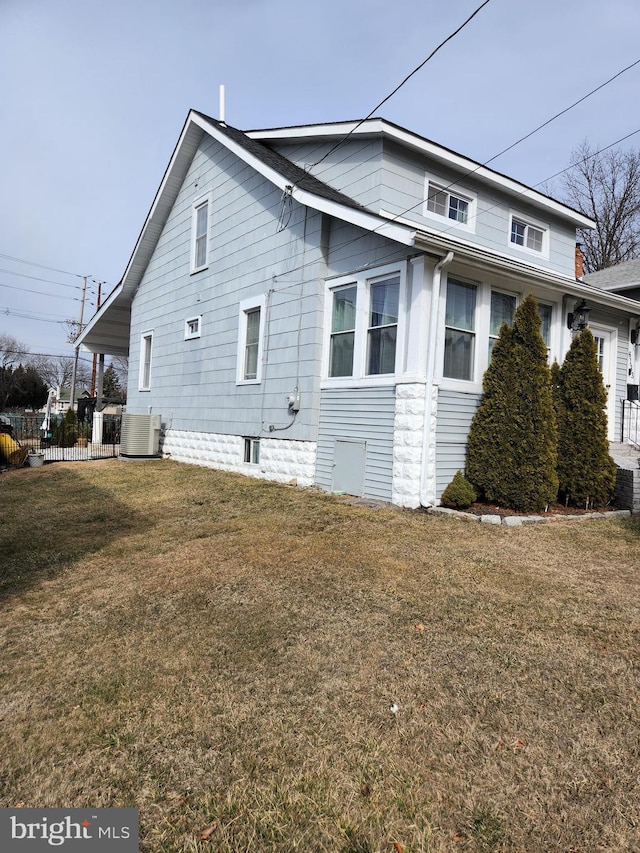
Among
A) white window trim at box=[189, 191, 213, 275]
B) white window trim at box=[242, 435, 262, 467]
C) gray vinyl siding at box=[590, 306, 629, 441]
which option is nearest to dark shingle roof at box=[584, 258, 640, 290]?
gray vinyl siding at box=[590, 306, 629, 441]

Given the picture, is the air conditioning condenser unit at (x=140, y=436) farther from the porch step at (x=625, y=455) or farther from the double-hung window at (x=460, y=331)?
the porch step at (x=625, y=455)

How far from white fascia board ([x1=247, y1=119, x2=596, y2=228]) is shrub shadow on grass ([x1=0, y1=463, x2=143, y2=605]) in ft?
22.8

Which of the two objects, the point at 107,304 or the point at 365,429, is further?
→ the point at 107,304

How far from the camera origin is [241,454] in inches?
Result: 396

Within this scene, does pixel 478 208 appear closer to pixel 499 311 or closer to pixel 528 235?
pixel 528 235

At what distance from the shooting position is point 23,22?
19.3 ft

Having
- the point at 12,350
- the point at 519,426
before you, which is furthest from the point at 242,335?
the point at 12,350

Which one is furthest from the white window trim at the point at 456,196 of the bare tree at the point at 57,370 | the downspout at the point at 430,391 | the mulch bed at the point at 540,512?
the bare tree at the point at 57,370

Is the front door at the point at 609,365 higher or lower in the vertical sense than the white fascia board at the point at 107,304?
lower

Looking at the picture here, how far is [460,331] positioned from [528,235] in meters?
5.17

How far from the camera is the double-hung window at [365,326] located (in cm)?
729

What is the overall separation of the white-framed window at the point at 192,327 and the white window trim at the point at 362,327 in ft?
14.8

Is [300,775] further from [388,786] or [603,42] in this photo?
[603,42]

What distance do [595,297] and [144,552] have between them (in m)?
7.78
